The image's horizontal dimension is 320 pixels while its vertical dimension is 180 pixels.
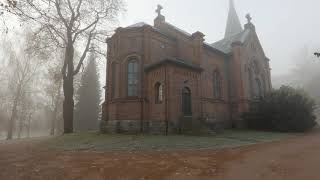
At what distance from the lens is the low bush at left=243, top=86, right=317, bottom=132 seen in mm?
24203

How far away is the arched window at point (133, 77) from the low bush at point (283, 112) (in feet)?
39.9

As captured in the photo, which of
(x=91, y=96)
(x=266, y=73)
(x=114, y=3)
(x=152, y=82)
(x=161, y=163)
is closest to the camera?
(x=161, y=163)

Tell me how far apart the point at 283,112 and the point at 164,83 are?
498 inches

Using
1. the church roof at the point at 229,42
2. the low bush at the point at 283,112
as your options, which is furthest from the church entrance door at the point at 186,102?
the church roof at the point at 229,42

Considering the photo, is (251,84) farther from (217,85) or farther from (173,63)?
(173,63)

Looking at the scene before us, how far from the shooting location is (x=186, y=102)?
21266mm

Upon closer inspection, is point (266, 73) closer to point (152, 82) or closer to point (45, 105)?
point (152, 82)

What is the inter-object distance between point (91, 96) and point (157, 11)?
23.7 meters

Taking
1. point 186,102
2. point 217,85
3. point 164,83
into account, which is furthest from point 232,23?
point 164,83

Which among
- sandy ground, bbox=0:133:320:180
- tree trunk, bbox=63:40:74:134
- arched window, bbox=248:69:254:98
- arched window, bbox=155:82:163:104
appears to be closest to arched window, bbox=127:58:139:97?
arched window, bbox=155:82:163:104

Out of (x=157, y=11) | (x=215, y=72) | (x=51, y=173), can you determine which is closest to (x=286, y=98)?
(x=215, y=72)

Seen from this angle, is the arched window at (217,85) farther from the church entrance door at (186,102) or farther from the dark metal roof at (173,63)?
the church entrance door at (186,102)

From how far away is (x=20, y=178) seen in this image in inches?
290

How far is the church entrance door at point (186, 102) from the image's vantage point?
21.0 metres
